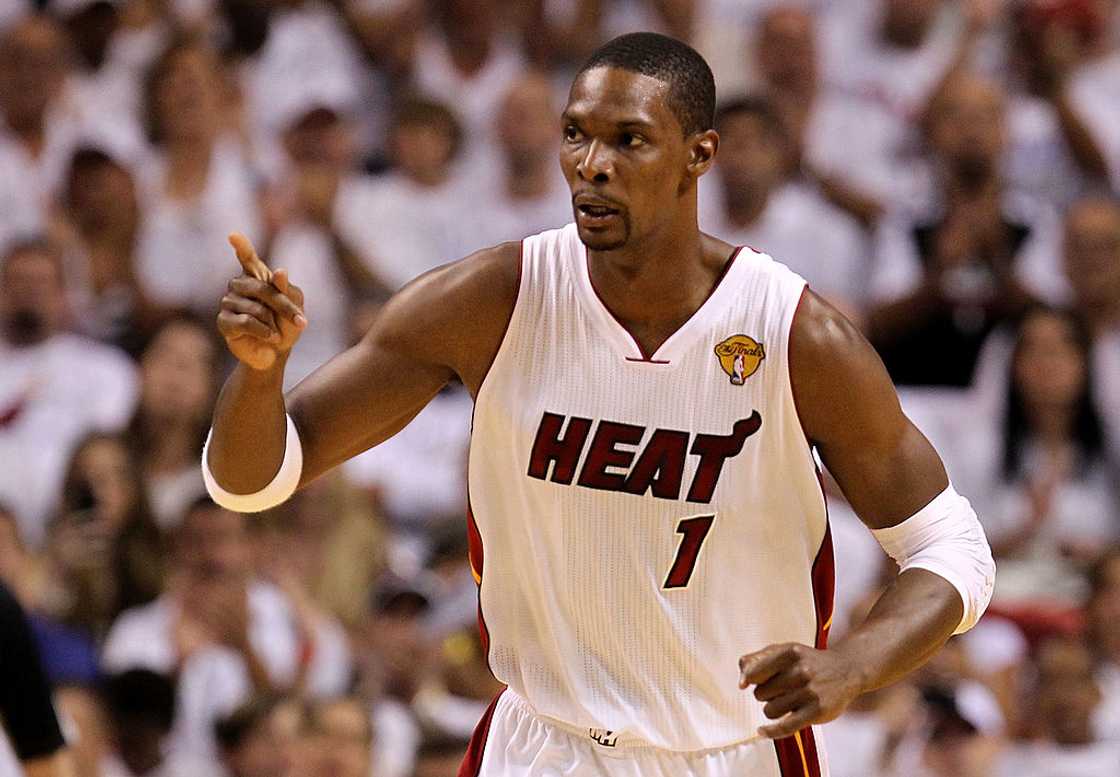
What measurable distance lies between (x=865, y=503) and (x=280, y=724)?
3514 millimetres

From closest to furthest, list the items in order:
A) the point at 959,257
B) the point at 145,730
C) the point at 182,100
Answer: the point at 145,730 → the point at 959,257 → the point at 182,100

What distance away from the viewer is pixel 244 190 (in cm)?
820

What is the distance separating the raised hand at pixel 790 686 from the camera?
3.14m

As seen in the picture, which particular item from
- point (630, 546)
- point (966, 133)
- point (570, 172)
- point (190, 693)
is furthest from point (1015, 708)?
point (570, 172)

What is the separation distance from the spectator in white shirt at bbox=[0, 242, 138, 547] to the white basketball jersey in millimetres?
3948

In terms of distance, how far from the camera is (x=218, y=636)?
23.0 ft

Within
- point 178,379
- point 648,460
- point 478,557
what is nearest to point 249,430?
point 478,557

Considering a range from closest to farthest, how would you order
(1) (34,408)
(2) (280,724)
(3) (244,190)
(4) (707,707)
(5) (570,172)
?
(5) (570,172), (4) (707,707), (2) (280,724), (1) (34,408), (3) (244,190)

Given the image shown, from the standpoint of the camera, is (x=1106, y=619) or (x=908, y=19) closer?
(x=1106, y=619)

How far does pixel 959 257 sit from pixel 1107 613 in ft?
5.66

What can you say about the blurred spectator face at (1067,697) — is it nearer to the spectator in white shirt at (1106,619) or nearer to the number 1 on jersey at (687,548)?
the spectator in white shirt at (1106,619)

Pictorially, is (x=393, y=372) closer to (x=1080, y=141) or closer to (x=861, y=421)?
(x=861, y=421)

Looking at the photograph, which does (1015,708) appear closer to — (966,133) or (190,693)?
(966,133)

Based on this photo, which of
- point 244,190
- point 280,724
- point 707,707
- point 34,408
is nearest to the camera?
point 707,707
